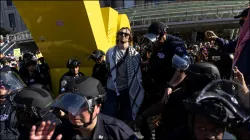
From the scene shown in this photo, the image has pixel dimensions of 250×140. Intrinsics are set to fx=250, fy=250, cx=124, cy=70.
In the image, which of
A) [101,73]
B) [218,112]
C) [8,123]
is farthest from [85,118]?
[101,73]

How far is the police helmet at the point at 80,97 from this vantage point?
6.15 feet

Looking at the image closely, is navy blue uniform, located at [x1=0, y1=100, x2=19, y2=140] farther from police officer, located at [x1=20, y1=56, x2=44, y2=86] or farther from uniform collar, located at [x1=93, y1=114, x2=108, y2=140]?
police officer, located at [x1=20, y1=56, x2=44, y2=86]

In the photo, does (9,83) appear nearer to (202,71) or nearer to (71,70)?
(71,70)

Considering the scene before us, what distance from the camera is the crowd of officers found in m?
1.70

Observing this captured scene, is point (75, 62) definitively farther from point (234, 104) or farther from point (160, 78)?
point (234, 104)

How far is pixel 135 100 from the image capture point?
3434 millimetres

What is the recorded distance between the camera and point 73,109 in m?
1.85

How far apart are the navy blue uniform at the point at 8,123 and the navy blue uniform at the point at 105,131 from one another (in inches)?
27.3

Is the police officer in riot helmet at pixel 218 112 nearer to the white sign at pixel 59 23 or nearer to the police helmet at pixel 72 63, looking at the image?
the white sign at pixel 59 23

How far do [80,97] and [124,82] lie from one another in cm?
157

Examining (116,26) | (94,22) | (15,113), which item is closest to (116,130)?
(15,113)

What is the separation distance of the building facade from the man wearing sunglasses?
45.4 meters

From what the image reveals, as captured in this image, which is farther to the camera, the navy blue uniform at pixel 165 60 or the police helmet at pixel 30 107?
the navy blue uniform at pixel 165 60

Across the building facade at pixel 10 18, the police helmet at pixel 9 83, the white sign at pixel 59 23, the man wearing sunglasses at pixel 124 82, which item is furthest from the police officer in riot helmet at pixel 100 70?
the building facade at pixel 10 18
